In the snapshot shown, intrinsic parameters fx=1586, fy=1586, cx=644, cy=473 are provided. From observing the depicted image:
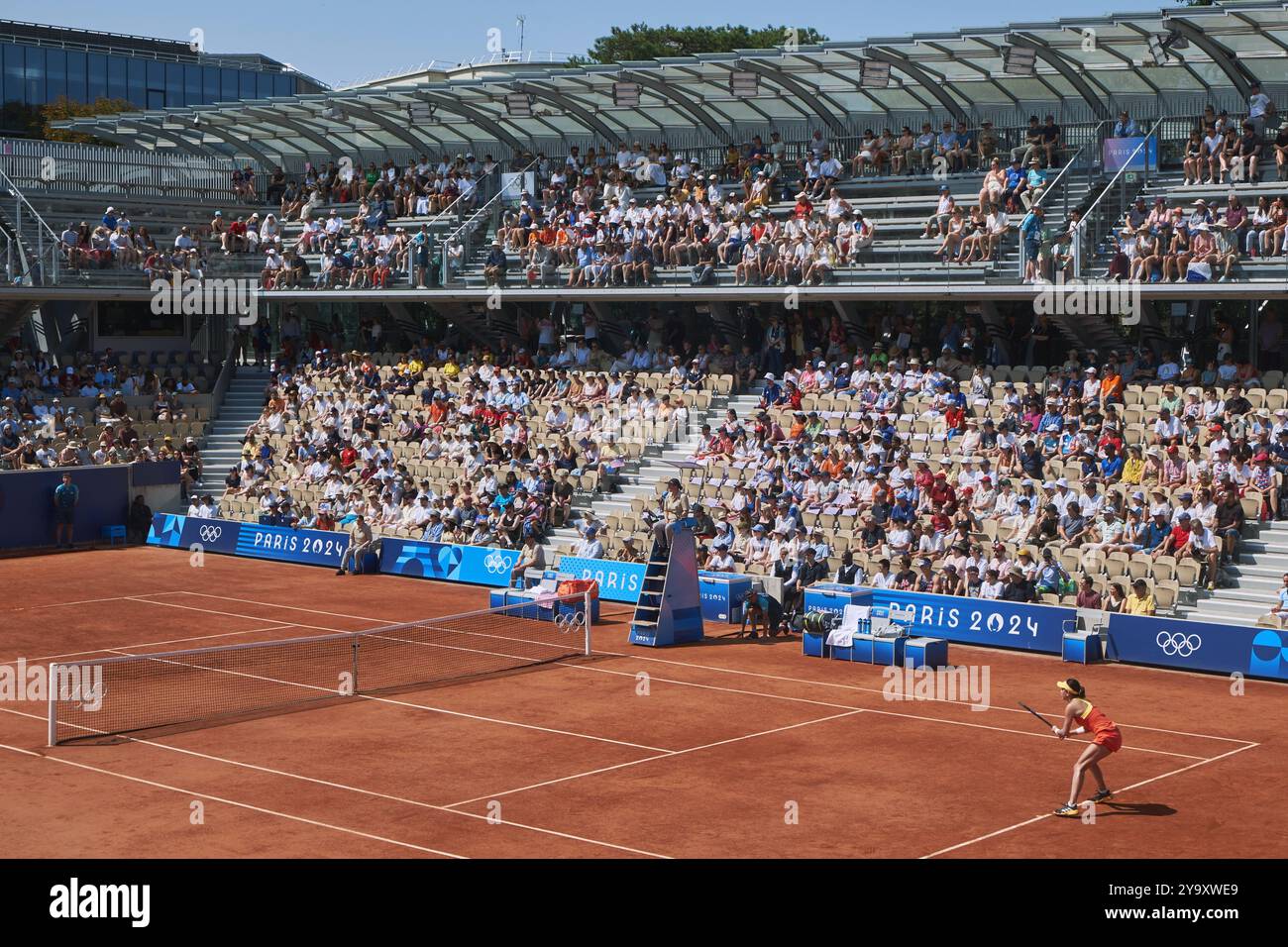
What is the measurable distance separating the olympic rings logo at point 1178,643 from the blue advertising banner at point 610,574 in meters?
10.3

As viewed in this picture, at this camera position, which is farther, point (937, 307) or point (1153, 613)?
point (937, 307)

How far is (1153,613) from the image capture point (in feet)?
85.0

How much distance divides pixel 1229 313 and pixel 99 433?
1159 inches

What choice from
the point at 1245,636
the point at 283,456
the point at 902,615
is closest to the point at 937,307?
the point at 902,615

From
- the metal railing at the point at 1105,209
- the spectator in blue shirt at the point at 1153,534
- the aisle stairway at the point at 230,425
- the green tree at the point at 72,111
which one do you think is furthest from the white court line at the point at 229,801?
the green tree at the point at 72,111

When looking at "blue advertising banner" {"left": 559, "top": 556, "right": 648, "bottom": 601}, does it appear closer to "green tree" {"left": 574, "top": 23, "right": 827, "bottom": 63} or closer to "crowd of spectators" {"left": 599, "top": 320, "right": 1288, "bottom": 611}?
"crowd of spectators" {"left": 599, "top": 320, "right": 1288, "bottom": 611}

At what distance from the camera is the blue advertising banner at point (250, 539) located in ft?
122

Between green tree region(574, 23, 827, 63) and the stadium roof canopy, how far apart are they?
39594 mm

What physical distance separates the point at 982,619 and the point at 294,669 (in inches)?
454

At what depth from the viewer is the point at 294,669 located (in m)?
25.0

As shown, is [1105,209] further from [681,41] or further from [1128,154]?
[681,41]

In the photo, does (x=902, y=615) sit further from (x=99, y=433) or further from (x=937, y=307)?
(x=99, y=433)

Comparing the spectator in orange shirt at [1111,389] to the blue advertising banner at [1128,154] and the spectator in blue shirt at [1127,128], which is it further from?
the spectator in blue shirt at [1127,128]

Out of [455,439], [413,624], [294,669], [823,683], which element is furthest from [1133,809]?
[455,439]
